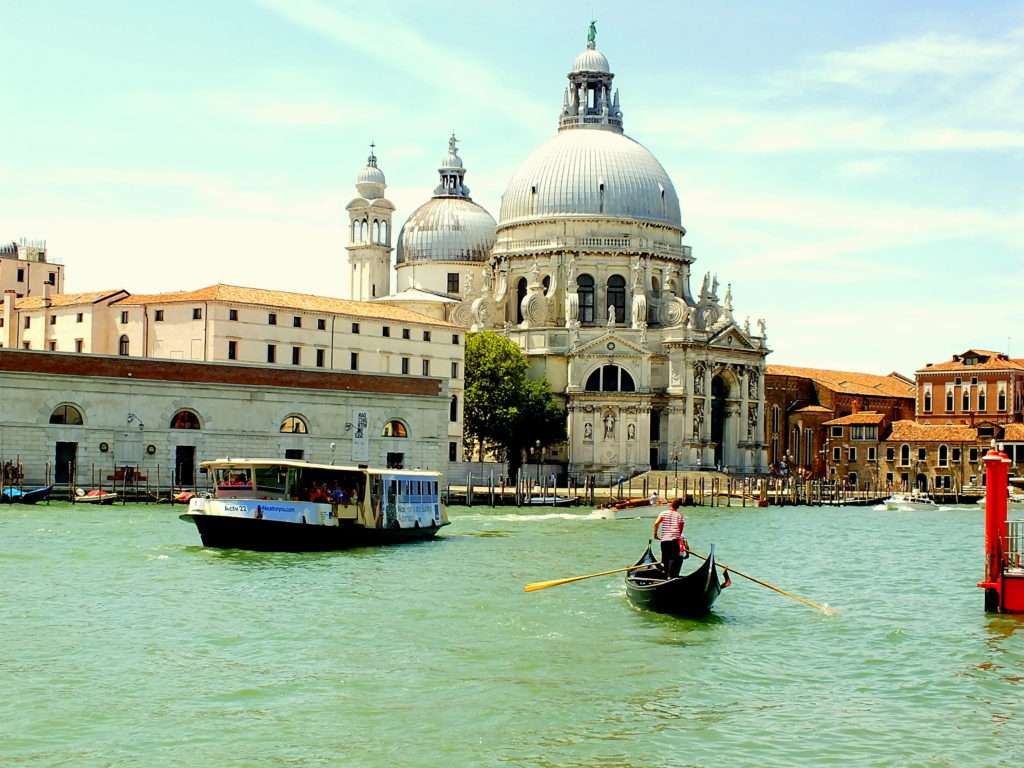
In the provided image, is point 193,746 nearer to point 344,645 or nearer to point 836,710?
point 344,645

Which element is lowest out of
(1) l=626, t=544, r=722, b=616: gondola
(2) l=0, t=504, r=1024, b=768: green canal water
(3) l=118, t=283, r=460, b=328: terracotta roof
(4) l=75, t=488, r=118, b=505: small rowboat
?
(2) l=0, t=504, r=1024, b=768: green canal water

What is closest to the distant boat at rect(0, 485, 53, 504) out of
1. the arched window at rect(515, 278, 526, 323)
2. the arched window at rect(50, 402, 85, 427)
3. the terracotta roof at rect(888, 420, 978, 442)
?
the arched window at rect(50, 402, 85, 427)

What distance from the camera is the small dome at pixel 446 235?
7947 centimetres

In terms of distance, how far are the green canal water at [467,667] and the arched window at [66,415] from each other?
15055 millimetres

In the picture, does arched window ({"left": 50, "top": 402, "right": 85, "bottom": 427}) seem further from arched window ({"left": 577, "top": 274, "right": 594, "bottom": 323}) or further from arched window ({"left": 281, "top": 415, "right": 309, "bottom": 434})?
arched window ({"left": 577, "top": 274, "right": 594, "bottom": 323})

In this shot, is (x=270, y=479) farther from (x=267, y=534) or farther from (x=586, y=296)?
(x=586, y=296)

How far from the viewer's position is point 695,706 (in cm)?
1499

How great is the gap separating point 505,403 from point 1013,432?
89.2ft

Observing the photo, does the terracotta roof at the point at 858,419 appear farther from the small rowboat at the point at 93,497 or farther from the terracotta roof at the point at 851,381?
the small rowboat at the point at 93,497

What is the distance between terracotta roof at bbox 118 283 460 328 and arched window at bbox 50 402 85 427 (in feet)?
29.4

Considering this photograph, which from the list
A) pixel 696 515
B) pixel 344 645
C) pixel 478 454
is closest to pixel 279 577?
pixel 344 645

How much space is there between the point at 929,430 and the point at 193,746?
6799cm

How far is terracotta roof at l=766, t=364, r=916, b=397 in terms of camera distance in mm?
87875

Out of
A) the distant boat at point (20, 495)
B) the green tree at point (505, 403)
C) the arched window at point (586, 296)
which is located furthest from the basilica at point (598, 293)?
the distant boat at point (20, 495)
